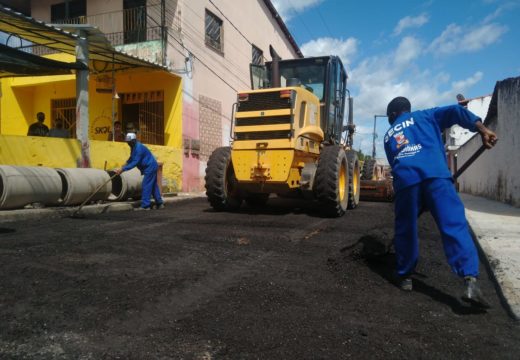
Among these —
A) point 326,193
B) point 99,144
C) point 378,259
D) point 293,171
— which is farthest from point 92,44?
point 378,259

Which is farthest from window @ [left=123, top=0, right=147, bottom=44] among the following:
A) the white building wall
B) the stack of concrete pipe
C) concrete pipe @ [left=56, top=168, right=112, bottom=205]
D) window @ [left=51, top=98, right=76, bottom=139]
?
the white building wall

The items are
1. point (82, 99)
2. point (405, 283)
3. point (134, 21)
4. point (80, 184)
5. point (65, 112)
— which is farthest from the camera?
point (65, 112)

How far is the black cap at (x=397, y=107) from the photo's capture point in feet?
12.4

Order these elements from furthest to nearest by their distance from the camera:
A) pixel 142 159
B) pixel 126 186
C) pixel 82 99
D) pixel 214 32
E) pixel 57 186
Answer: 1. pixel 214 32
2. pixel 82 99
3. pixel 126 186
4. pixel 142 159
5. pixel 57 186

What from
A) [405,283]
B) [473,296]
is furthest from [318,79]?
[473,296]

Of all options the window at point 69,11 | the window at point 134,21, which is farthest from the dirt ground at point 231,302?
the window at point 69,11

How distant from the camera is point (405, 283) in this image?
3254 millimetres

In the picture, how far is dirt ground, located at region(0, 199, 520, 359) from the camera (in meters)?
2.22

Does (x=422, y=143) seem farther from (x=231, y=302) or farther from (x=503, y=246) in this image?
(x=503, y=246)

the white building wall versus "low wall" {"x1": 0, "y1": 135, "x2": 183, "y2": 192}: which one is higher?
the white building wall

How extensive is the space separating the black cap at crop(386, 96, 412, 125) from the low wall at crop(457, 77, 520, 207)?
705 centimetres

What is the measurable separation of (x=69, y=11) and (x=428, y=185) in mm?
14633

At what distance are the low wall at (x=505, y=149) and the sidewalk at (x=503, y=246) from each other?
2.04 metres

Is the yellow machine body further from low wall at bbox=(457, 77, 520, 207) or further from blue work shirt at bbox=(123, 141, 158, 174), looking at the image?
low wall at bbox=(457, 77, 520, 207)
